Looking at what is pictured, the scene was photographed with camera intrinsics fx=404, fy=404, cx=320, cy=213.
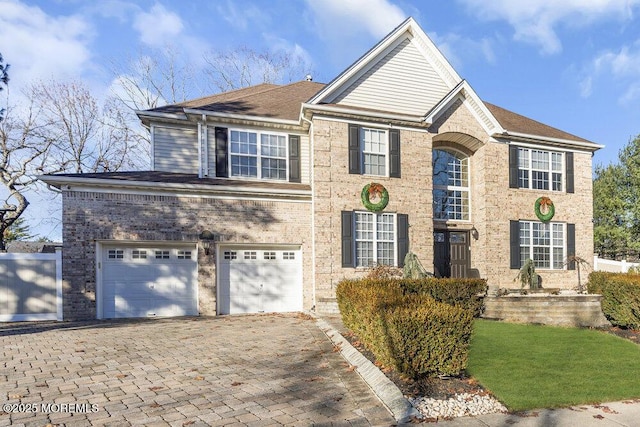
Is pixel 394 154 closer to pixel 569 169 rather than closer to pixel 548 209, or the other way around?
pixel 548 209

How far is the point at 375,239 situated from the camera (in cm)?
1459

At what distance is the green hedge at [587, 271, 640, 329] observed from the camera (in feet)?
34.4

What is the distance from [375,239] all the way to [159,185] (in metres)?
7.54

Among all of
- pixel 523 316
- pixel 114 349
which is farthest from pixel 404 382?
pixel 523 316

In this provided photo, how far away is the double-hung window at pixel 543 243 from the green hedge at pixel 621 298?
5.06m

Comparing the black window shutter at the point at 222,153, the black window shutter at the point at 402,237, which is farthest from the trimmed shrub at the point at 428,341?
the black window shutter at the point at 222,153

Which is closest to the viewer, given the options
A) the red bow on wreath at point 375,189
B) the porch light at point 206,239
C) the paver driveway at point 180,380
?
the paver driveway at point 180,380

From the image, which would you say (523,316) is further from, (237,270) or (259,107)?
(259,107)

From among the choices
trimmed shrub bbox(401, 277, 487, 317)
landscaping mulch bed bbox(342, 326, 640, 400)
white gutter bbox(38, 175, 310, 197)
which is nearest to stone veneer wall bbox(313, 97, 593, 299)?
white gutter bbox(38, 175, 310, 197)

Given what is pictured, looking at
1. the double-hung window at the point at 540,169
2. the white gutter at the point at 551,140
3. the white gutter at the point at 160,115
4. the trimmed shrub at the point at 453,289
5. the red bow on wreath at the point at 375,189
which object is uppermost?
the white gutter at the point at 160,115

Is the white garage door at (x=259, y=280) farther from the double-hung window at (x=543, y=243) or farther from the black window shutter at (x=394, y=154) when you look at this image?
the double-hung window at (x=543, y=243)

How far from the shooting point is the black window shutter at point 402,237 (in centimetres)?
1462

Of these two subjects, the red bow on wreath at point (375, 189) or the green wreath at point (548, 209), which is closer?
the red bow on wreath at point (375, 189)

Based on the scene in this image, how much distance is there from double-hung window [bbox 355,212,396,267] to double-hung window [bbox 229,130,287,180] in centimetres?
347
